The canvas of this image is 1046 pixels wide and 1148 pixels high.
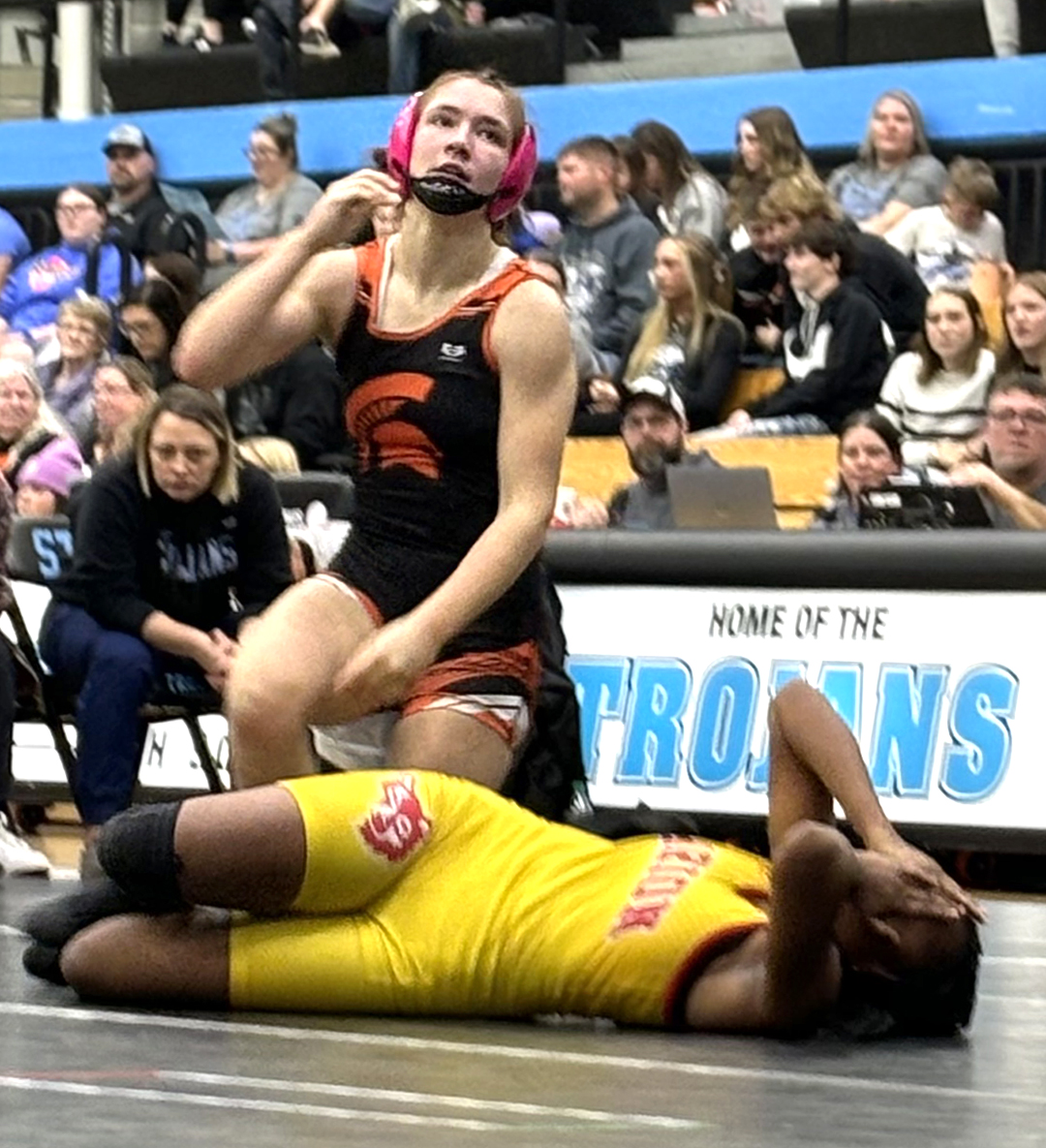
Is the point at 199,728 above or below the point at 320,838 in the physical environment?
below

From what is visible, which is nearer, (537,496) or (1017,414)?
(537,496)

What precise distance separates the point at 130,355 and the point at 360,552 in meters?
7.28

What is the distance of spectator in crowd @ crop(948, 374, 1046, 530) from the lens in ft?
30.2

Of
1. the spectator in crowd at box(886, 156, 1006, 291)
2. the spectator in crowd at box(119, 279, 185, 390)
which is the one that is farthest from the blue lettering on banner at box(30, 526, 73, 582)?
the spectator in crowd at box(886, 156, 1006, 291)

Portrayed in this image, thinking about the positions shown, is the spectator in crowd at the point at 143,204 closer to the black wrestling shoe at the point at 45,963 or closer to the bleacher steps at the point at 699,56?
the bleacher steps at the point at 699,56

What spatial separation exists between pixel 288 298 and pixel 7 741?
10.4ft

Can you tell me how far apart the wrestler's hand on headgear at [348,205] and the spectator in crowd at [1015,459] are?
3.86 meters

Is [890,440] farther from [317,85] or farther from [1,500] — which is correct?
[317,85]

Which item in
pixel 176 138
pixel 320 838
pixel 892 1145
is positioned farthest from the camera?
pixel 176 138

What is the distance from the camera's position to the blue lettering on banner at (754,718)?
29.1ft

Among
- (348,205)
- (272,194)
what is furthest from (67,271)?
(348,205)

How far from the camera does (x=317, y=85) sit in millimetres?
16672

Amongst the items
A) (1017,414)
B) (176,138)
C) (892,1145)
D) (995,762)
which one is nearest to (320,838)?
(892,1145)

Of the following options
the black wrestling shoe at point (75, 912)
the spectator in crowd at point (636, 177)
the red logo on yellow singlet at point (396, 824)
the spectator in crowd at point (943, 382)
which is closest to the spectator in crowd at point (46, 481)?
the spectator in crowd at point (636, 177)
